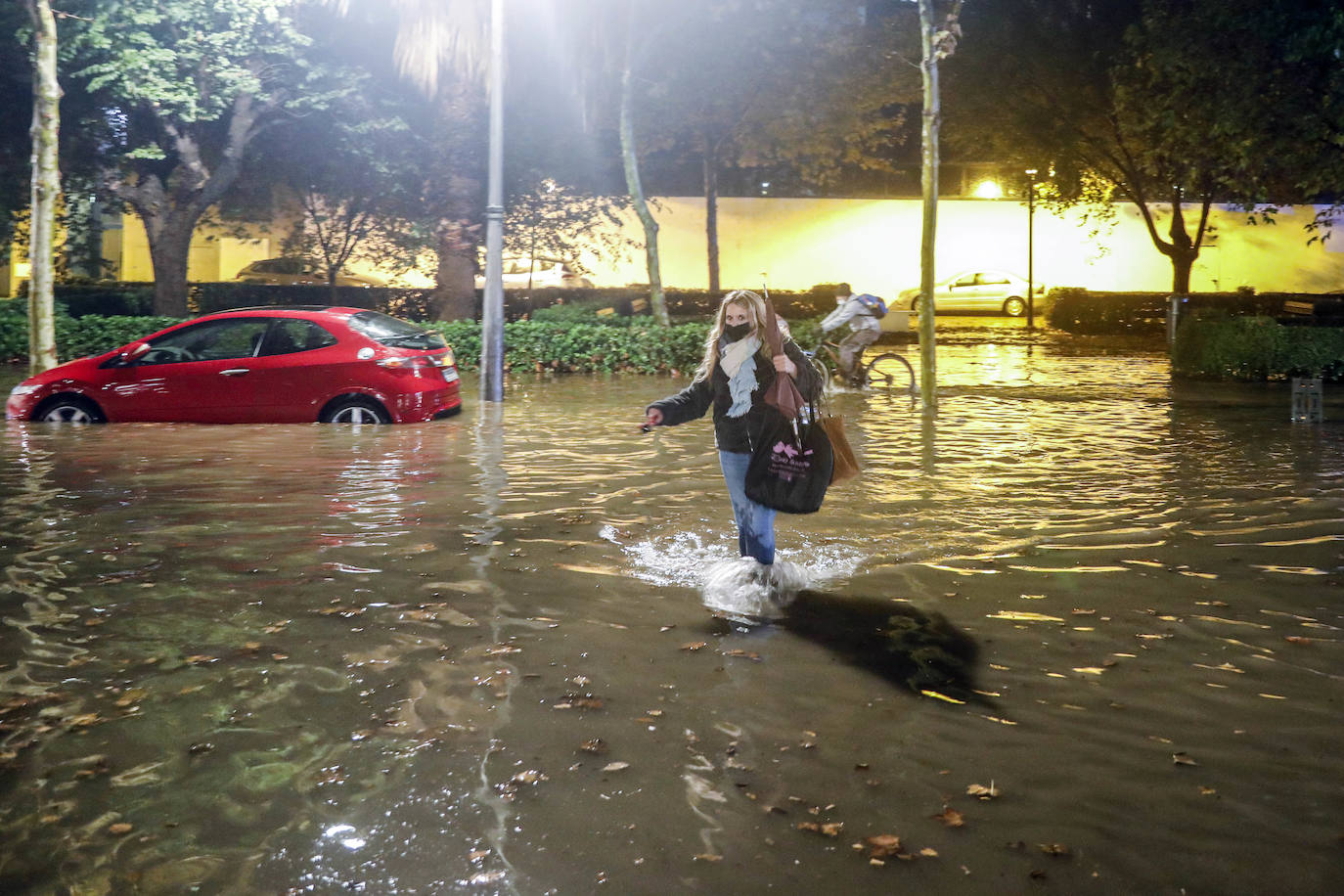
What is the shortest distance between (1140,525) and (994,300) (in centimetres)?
3421

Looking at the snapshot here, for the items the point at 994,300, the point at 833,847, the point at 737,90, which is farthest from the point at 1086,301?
the point at 833,847

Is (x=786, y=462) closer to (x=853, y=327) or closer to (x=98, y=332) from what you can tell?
(x=853, y=327)

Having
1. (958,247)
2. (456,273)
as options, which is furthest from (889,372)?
(958,247)

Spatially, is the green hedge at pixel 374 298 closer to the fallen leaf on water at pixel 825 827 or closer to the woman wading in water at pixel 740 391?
the woman wading in water at pixel 740 391

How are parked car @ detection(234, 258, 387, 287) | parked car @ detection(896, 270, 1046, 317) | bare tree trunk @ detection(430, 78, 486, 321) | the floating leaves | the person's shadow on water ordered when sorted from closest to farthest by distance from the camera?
1. the floating leaves
2. the person's shadow on water
3. bare tree trunk @ detection(430, 78, 486, 321)
4. parked car @ detection(234, 258, 387, 287)
5. parked car @ detection(896, 270, 1046, 317)

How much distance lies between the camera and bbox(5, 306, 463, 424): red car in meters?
13.6

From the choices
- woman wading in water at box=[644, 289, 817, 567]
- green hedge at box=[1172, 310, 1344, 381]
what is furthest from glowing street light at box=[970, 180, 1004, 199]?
woman wading in water at box=[644, 289, 817, 567]

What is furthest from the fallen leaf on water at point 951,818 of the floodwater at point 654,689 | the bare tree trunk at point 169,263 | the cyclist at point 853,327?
the bare tree trunk at point 169,263

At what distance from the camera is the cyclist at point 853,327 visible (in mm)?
17328

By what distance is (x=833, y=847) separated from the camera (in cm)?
388

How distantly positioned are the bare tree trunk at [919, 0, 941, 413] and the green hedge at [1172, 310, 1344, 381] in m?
6.96

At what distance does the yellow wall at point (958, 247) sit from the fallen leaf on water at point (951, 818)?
126ft

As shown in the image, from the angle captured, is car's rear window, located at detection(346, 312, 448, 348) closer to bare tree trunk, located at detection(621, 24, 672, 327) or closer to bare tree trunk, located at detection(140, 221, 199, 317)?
bare tree trunk, located at detection(621, 24, 672, 327)

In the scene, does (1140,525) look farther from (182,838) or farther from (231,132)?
(231,132)
